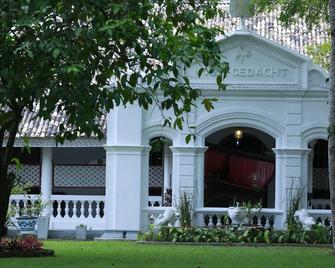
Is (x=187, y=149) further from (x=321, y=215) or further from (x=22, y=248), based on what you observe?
(x=22, y=248)

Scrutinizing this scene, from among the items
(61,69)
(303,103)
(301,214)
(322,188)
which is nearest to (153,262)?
(61,69)

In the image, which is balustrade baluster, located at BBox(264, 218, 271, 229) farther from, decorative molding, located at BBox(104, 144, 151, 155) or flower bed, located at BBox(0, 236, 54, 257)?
flower bed, located at BBox(0, 236, 54, 257)

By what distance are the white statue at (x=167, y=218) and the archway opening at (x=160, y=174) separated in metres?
2.74

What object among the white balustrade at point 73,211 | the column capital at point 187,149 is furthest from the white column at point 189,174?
the white balustrade at point 73,211

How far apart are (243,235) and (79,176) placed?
6563 millimetres

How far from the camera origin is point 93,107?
13.5 meters

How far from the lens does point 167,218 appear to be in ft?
72.1

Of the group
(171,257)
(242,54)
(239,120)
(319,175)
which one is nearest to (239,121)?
(239,120)

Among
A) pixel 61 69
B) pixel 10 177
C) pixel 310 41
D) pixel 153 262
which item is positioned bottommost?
pixel 153 262

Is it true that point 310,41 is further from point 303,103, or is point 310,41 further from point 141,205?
point 141,205

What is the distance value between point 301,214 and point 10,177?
8.23 meters

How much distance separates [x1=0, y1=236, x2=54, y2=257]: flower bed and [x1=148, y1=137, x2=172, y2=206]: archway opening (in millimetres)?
8795

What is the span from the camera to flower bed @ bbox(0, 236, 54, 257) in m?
16.0

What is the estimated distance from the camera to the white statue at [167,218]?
864 inches
